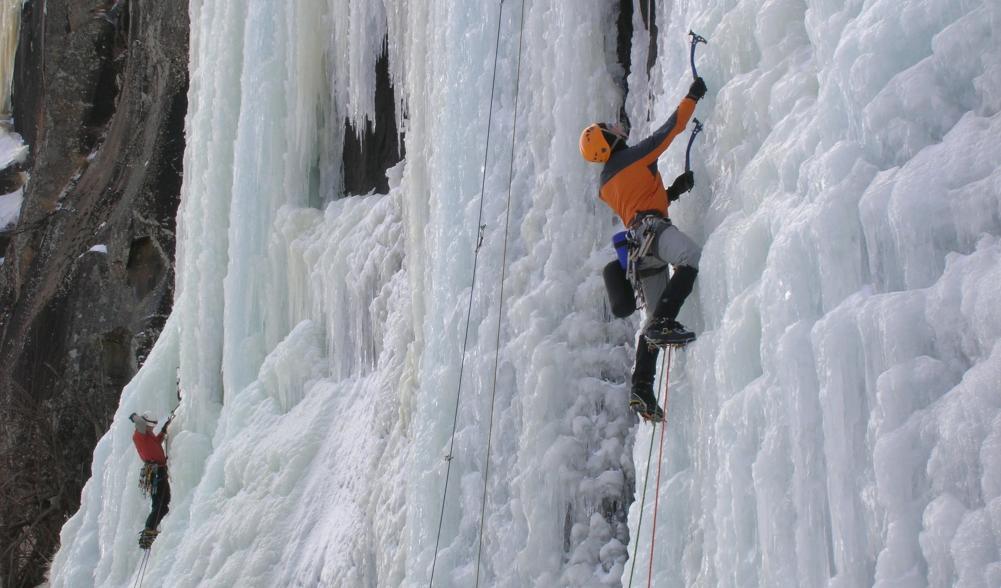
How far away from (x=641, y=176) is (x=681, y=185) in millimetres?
162

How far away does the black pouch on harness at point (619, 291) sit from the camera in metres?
4.71

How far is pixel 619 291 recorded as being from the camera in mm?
4742

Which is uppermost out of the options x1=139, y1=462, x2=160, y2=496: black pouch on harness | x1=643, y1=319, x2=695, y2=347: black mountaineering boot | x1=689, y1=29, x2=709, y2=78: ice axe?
x1=689, y1=29, x2=709, y2=78: ice axe

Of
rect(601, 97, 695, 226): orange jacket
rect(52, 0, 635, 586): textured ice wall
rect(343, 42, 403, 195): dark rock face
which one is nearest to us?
rect(601, 97, 695, 226): orange jacket

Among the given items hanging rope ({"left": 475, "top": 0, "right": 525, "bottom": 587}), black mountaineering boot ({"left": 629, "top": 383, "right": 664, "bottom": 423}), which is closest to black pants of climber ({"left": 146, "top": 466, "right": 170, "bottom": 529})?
hanging rope ({"left": 475, "top": 0, "right": 525, "bottom": 587})

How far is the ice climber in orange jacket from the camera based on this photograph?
4.22 m

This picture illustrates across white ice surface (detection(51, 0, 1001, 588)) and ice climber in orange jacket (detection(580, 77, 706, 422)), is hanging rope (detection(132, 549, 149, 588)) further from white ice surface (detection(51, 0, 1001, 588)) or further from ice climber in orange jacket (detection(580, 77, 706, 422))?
ice climber in orange jacket (detection(580, 77, 706, 422))

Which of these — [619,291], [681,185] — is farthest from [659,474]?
[681,185]

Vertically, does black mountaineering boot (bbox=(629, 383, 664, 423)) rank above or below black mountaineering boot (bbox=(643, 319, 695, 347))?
below

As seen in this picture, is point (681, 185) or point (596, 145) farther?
point (596, 145)

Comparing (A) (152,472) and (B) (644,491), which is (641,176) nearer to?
(B) (644,491)

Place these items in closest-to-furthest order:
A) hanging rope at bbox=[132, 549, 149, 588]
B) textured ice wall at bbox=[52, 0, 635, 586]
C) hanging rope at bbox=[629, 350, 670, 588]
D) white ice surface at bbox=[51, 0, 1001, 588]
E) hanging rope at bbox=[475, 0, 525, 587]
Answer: white ice surface at bbox=[51, 0, 1001, 588], hanging rope at bbox=[629, 350, 670, 588], textured ice wall at bbox=[52, 0, 635, 586], hanging rope at bbox=[475, 0, 525, 587], hanging rope at bbox=[132, 549, 149, 588]

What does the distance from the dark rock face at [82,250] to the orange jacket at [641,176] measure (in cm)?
1112

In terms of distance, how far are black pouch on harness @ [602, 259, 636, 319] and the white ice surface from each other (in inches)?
14.2
